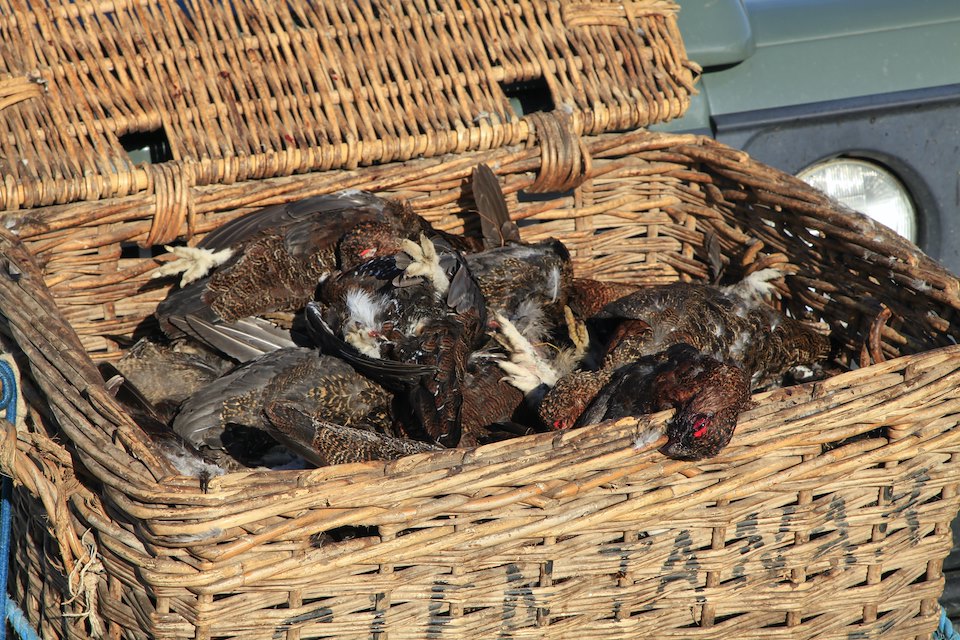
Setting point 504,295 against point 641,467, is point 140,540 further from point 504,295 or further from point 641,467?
point 504,295

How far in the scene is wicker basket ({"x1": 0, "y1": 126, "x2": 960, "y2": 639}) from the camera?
1.83 m

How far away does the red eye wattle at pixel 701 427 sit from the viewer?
6.49ft

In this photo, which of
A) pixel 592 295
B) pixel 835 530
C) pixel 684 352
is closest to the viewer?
pixel 835 530

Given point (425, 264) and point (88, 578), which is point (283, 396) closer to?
point (425, 264)

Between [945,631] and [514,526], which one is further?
[945,631]

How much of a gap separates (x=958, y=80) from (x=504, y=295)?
83.7 inches

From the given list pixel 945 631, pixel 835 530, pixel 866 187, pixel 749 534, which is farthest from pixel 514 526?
pixel 866 187

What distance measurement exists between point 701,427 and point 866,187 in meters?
2.32

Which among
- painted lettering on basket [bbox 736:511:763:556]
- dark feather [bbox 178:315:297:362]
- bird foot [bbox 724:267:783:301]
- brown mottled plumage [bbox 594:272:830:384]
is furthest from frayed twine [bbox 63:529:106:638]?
bird foot [bbox 724:267:783:301]

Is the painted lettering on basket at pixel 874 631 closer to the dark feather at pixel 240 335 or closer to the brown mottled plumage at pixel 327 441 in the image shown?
the brown mottled plumage at pixel 327 441

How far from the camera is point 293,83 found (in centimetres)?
355

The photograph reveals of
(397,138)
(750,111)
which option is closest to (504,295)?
(397,138)

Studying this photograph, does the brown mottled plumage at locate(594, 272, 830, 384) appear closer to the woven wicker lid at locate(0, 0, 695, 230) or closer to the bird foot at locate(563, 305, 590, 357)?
the bird foot at locate(563, 305, 590, 357)

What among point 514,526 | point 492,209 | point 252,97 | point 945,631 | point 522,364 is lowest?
point 945,631
